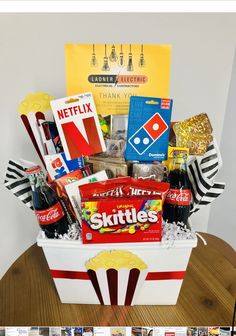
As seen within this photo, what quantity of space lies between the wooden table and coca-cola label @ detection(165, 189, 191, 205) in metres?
0.27

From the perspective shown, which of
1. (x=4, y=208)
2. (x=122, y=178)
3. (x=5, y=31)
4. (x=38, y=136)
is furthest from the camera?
(x=4, y=208)

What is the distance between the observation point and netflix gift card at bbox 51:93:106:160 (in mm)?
782

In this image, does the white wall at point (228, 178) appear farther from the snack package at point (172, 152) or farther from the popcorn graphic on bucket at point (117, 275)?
the popcorn graphic on bucket at point (117, 275)

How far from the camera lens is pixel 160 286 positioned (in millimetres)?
750

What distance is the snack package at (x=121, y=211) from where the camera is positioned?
2.17 ft

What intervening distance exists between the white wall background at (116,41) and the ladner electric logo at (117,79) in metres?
0.32

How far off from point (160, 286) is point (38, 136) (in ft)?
1.65

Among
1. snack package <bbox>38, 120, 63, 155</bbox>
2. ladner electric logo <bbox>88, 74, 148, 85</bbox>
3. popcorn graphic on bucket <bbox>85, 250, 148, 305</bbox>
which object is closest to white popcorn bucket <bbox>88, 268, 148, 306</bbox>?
popcorn graphic on bucket <bbox>85, 250, 148, 305</bbox>

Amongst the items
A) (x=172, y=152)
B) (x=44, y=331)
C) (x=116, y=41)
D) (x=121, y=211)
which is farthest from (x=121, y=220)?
(x=116, y=41)

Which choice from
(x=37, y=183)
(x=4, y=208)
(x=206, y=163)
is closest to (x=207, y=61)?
(x=206, y=163)

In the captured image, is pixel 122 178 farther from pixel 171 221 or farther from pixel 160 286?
pixel 160 286

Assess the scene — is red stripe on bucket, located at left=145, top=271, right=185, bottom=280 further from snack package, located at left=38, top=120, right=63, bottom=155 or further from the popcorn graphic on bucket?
snack package, located at left=38, top=120, right=63, bottom=155

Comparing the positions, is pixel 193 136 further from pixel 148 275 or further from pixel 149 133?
pixel 148 275

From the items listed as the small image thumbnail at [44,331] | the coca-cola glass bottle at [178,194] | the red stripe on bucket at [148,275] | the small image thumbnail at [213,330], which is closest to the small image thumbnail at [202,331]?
the small image thumbnail at [213,330]
